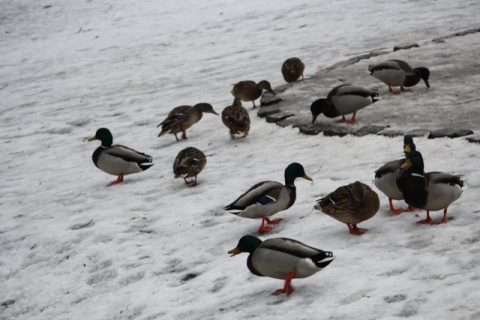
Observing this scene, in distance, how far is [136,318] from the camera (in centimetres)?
595

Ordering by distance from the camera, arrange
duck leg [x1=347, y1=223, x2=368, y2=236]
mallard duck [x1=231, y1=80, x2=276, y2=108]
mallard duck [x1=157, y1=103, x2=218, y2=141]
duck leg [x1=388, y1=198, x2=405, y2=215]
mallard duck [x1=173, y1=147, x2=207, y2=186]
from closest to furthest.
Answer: duck leg [x1=347, y1=223, x2=368, y2=236] → duck leg [x1=388, y1=198, x2=405, y2=215] → mallard duck [x1=173, y1=147, x2=207, y2=186] → mallard duck [x1=157, y1=103, x2=218, y2=141] → mallard duck [x1=231, y1=80, x2=276, y2=108]

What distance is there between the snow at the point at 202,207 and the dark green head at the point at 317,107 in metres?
0.51

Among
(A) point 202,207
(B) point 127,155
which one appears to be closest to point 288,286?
(A) point 202,207

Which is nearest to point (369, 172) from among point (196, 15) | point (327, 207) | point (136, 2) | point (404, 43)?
point (327, 207)

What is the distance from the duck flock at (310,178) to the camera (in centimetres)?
557

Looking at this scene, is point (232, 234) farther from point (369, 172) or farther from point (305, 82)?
point (305, 82)

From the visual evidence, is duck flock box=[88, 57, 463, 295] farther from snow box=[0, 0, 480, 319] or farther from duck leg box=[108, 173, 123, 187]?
snow box=[0, 0, 480, 319]

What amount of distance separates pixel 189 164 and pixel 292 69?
4.96 meters

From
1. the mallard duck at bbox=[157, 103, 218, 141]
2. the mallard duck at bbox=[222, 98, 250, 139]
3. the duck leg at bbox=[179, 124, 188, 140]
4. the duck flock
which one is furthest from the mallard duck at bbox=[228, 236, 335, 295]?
the duck leg at bbox=[179, 124, 188, 140]

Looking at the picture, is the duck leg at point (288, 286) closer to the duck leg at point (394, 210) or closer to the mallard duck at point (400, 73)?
the duck leg at point (394, 210)

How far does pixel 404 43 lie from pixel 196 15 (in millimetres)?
10409

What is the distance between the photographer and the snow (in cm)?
562

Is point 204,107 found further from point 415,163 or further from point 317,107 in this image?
point 415,163

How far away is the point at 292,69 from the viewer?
13.2 m
